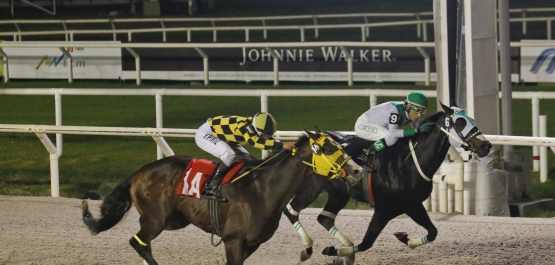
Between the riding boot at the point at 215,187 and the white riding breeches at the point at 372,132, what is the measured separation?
1207 mm

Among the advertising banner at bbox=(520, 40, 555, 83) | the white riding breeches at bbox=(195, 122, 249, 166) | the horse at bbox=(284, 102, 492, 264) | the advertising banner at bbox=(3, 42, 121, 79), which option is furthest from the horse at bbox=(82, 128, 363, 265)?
the advertising banner at bbox=(3, 42, 121, 79)

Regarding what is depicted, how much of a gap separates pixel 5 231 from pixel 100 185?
1.98 m

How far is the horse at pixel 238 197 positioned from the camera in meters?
5.45

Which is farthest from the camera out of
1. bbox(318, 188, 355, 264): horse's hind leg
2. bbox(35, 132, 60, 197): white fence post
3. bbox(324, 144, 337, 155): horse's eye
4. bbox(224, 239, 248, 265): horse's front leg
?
bbox(35, 132, 60, 197): white fence post

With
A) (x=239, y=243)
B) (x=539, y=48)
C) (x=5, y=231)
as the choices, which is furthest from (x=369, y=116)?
(x=539, y=48)

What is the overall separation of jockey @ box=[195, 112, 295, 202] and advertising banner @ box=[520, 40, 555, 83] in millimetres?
7625

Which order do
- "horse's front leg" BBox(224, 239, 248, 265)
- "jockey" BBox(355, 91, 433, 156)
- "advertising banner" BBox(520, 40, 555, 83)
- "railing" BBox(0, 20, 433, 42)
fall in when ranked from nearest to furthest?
"horse's front leg" BBox(224, 239, 248, 265) → "jockey" BBox(355, 91, 433, 156) → "advertising banner" BBox(520, 40, 555, 83) → "railing" BBox(0, 20, 433, 42)

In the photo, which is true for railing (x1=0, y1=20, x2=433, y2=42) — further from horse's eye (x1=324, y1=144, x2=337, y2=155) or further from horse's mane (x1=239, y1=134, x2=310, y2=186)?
horse's eye (x1=324, y1=144, x2=337, y2=155)

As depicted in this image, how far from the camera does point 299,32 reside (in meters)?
17.7

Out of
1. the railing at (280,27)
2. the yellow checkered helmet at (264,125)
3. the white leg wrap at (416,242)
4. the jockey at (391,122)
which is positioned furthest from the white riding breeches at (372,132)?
the railing at (280,27)

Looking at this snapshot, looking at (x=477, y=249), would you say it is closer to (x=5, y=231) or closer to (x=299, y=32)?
(x=5, y=231)

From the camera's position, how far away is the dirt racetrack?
6.82 metres

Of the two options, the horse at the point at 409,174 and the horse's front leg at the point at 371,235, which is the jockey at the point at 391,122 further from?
the horse's front leg at the point at 371,235

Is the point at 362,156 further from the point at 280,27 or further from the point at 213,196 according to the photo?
the point at 280,27
